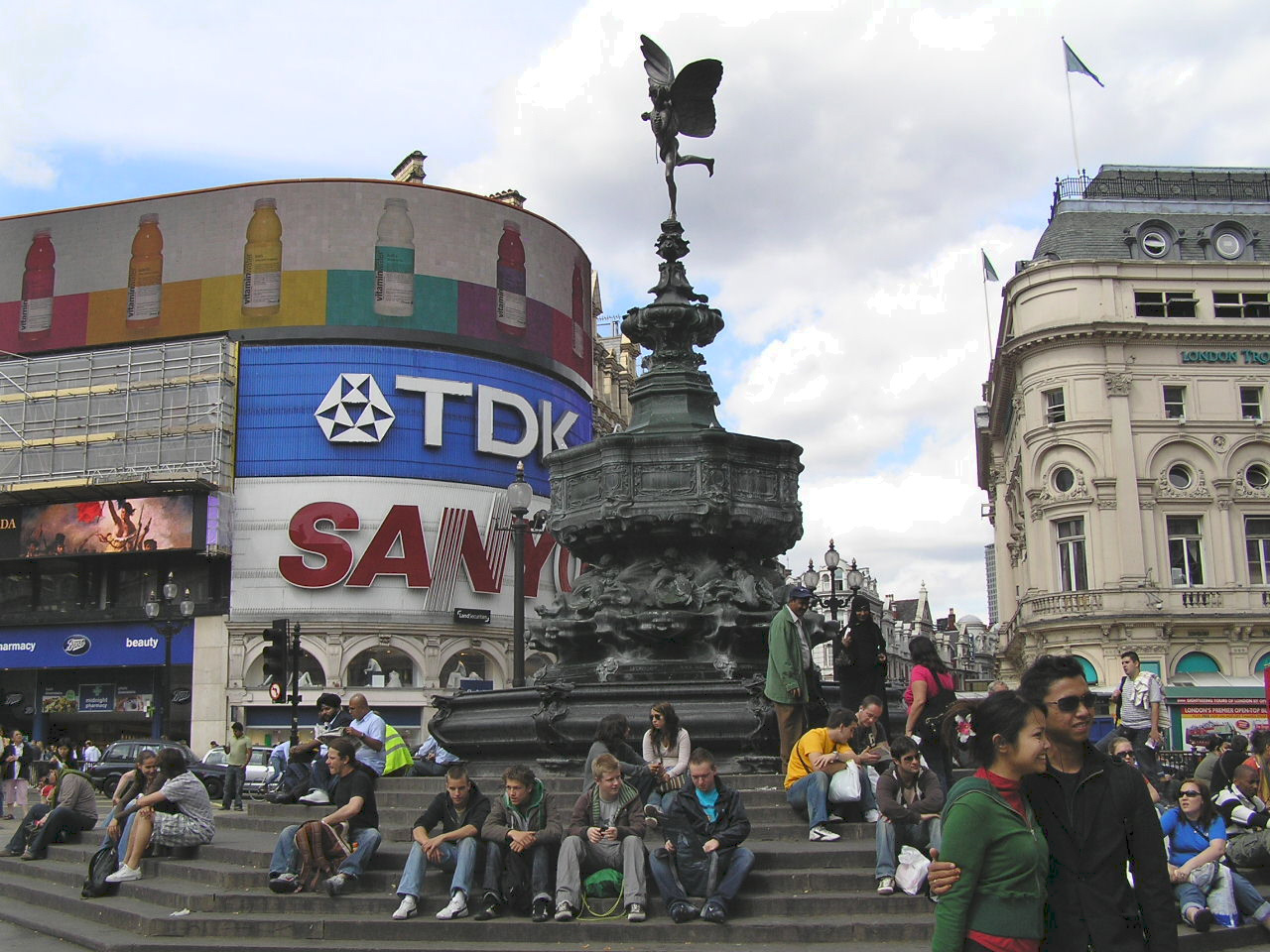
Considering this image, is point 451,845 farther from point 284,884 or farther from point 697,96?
point 697,96

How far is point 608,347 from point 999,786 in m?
70.2

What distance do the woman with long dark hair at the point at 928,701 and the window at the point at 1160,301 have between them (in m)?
38.0

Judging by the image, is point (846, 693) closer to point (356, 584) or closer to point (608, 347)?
point (356, 584)

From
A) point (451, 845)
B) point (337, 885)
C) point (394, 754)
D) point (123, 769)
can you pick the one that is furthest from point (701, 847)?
point (123, 769)

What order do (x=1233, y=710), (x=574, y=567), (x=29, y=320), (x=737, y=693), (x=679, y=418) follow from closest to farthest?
1. (x=737, y=693)
2. (x=679, y=418)
3. (x=1233, y=710)
4. (x=29, y=320)
5. (x=574, y=567)

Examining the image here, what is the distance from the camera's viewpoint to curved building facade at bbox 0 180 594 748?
48875mm

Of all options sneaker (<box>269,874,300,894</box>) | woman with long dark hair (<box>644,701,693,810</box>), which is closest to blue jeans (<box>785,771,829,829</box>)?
woman with long dark hair (<box>644,701,693,810</box>)

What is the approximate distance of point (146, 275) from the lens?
170ft

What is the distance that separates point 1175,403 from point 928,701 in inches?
1487

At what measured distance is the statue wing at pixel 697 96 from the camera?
13883 mm

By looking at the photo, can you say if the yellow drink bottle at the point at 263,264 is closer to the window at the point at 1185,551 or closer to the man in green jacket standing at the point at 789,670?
the window at the point at 1185,551

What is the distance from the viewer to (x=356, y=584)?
4897cm

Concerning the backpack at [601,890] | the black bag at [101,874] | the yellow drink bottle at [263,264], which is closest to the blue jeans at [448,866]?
the backpack at [601,890]

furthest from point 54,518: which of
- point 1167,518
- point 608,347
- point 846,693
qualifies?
point 846,693
